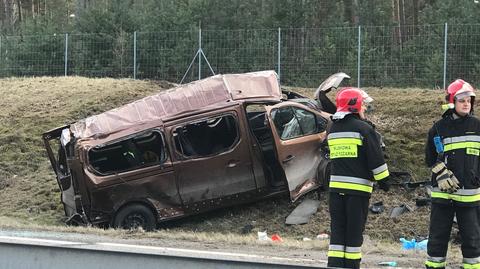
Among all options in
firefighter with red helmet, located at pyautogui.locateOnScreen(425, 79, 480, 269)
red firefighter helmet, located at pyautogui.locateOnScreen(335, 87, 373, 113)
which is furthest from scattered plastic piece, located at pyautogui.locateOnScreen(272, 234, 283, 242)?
red firefighter helmet, located at pyautogui.locateOnScreen(335, 87, 373, 113)

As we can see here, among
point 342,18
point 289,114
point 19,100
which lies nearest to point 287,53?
point 342,18

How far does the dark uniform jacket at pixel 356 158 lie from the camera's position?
5801 millimetres

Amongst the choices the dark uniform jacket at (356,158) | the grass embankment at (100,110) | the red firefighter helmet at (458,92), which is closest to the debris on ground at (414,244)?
the grass embankment at (100,110)

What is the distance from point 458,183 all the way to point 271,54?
50.3 feet

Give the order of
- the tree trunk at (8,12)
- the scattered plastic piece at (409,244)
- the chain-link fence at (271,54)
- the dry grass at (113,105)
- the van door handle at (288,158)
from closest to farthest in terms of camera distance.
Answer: the scattered plastic piece at (409,244) → the dry grass at (113,105) → the van door handle at (288,158) → the chain-link fence at (271,54) → the tree trunk at (8,12)

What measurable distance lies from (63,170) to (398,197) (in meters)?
5.77

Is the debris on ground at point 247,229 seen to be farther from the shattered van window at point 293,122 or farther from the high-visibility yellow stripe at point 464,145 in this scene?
the high-visibility yellow stripe at point 464,145

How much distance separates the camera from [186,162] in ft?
33.5

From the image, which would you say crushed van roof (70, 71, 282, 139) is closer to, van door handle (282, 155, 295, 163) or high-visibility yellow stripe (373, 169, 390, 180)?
van door handle (282, 155, 295, 163)

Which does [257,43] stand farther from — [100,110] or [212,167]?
[212,167]

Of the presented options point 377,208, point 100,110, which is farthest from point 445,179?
point 100,110

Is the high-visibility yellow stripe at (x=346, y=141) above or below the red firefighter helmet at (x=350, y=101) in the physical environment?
below

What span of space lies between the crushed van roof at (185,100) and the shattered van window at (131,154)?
0.89 feet

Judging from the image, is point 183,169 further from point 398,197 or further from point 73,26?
point 73,26
